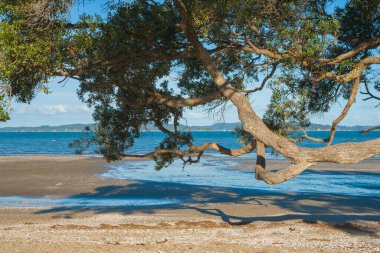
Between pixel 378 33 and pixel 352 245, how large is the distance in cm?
547

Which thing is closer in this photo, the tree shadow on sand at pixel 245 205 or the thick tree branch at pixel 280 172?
the thick tree branch at pixel 280 172

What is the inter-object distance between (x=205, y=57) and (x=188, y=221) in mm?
8467

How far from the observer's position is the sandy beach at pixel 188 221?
39.9 ft

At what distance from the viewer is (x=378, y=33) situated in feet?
42.0

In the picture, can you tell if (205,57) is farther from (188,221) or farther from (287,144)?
(188,221)

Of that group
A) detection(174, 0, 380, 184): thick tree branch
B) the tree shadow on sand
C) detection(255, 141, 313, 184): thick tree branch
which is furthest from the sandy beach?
detection(174, 0, 380, 184): thick tree branch

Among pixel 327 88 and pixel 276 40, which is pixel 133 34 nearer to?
pixel 276 40

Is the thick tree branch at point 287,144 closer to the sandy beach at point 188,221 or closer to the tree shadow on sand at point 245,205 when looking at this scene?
the sandy beach at point 188,221

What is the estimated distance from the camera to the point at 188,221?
687 inches

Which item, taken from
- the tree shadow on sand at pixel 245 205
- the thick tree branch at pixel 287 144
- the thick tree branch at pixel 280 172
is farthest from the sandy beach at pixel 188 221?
the thick tree branch at pixel 287 144

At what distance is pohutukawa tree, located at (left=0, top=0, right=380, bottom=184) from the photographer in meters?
9.91

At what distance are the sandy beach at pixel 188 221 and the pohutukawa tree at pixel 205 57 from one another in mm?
2448

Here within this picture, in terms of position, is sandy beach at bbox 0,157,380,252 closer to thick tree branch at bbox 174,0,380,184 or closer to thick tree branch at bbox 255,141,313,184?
thick tree branch at bbox 255,141,313,184

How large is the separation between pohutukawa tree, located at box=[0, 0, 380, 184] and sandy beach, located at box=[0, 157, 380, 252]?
2.45 metres
